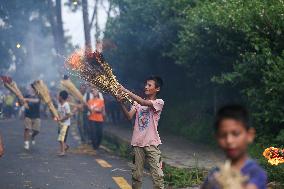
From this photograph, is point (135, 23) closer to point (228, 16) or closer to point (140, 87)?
point (140, 87)

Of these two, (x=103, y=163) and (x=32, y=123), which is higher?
(x=32, y=123)

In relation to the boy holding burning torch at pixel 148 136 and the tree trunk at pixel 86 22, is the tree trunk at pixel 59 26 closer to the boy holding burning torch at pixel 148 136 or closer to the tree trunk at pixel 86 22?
the tree trunk at pixel 86 22

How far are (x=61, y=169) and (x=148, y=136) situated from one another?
4.02 meters

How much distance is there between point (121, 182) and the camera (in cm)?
895

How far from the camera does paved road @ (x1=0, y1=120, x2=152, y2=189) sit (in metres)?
8.75

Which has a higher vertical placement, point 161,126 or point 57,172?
point 161,126

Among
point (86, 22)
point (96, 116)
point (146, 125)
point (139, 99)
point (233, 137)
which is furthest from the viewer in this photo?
point (86, 22)

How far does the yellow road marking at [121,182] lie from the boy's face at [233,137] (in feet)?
18.4

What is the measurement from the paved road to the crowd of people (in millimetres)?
584

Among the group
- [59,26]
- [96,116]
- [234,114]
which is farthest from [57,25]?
[234,114]

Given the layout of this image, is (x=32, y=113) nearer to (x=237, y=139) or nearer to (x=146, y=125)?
(x=146, y=125)

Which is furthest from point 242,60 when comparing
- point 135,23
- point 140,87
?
point 140,87

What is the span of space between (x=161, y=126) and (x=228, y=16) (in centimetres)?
851

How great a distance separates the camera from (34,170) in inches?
401
